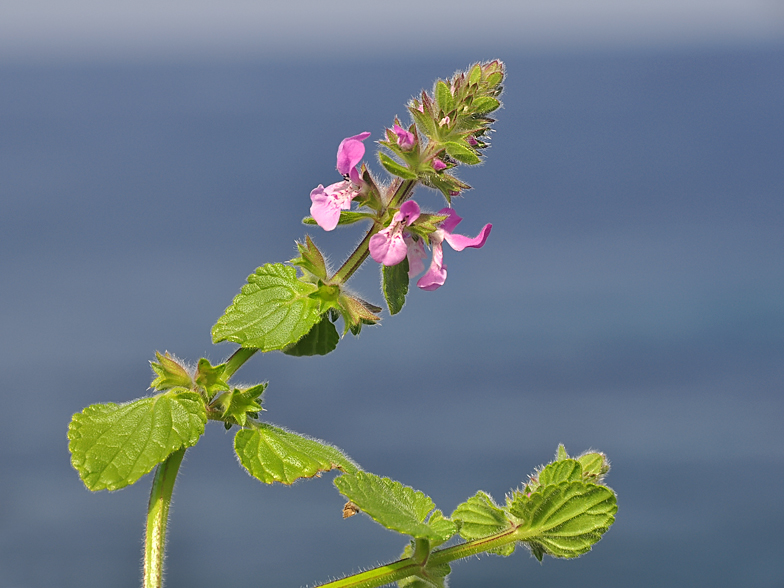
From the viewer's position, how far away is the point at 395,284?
2.79 feet

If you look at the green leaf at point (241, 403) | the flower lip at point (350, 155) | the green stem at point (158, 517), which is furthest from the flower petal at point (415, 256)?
the green stem at point (158, 517)

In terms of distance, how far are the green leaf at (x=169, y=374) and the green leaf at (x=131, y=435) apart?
2 cm

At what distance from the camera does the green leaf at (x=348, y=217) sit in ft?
2.78

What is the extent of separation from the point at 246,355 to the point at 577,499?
0.38m

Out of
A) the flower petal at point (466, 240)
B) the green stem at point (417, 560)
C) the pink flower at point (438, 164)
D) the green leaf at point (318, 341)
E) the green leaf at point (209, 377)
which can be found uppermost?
the pink flower at point (438, 164)

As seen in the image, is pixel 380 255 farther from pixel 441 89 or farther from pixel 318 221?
pixel 441 89

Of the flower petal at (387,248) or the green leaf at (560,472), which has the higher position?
the flower petal at (387,248)

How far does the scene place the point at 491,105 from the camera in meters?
0.82

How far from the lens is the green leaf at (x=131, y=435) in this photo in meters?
0.76

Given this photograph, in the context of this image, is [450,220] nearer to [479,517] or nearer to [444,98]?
[444,98]

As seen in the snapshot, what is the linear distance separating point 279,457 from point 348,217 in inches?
10.4

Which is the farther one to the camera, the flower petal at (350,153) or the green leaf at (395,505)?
the flower petal at (350,153)

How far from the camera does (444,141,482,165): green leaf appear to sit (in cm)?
79

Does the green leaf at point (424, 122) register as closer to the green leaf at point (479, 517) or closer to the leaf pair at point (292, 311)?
the leaf pair at point (292, 311)
